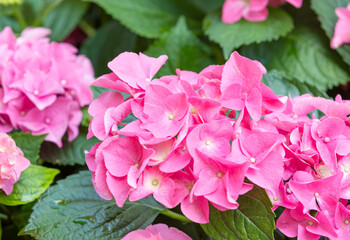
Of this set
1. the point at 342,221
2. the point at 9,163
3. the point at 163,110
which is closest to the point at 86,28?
the point at 9,163

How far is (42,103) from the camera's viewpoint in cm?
85

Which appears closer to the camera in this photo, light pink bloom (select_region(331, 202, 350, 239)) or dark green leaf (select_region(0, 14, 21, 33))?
light pink bloom (select_region(331, 202, 350, 239))

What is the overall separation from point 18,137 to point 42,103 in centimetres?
9

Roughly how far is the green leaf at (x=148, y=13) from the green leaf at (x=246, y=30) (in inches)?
5.1

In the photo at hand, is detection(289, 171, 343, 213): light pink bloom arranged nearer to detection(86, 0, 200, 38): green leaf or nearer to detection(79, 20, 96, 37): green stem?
detection(86, 0, 200, 38): green leaf

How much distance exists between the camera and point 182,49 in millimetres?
983

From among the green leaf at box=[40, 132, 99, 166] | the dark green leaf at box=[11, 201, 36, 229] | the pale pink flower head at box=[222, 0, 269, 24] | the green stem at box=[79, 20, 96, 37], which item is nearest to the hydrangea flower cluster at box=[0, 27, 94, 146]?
the green leaf at box=[40, 132, 99, 166]

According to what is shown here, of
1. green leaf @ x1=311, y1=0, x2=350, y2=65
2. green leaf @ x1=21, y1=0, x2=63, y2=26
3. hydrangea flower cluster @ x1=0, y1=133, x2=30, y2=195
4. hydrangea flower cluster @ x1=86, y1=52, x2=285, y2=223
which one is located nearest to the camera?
hydrangea flower cluster @ x1=86, y1=52, x2=285, y2=223

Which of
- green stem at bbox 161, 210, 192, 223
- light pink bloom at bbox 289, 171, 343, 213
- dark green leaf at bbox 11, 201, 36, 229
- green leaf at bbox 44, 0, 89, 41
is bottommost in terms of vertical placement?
dark green leaf at bbox 11, 201, 36, 229

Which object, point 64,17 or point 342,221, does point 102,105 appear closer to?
point 342,221

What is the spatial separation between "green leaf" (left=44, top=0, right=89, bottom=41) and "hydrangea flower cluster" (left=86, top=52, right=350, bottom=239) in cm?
71

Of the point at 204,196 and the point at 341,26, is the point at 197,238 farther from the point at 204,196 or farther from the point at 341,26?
the point at 341,26

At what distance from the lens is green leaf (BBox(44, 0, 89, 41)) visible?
1.26 metres

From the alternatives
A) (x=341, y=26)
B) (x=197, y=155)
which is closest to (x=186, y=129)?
(x=197, y=155)
